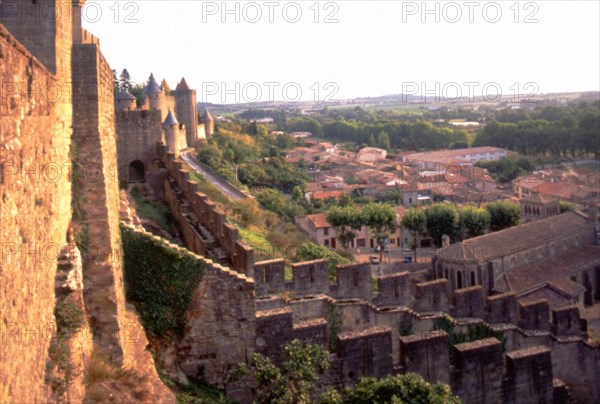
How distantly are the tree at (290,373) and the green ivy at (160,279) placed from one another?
46.0 inches

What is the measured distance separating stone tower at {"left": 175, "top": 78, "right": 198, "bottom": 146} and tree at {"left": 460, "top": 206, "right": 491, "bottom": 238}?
18.3 metres

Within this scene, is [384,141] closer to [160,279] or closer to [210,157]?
[210,157]

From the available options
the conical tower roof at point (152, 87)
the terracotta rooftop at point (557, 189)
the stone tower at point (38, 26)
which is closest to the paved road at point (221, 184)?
the conical tower roof at point (152, 87)

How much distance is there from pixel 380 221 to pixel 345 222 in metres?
2.13

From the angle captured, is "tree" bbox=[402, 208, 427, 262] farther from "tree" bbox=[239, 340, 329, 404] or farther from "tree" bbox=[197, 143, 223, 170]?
"tree" bbox=[239, 340, 329, 404]

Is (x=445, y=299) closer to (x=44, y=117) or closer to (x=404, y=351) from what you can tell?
(x=404, y=351)

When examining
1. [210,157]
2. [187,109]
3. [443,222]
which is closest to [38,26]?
[210,157]

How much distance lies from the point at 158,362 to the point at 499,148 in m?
96.2

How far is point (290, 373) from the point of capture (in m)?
9.58

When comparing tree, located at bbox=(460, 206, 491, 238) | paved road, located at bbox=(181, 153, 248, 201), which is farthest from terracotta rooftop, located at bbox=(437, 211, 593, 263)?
paved road, located at bbox=(181, 153, 248, 201)

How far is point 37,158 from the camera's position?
6.51m

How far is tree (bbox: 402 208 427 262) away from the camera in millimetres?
45812

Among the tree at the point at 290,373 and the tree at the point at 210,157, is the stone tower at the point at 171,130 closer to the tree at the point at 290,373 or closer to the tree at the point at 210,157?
the tree at the point at 210,157

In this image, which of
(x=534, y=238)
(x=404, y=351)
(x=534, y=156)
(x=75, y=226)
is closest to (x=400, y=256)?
(x=534, y=238)
